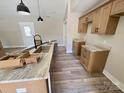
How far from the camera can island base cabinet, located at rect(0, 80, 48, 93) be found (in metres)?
0.89

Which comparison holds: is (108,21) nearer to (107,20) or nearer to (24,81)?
(107,20)

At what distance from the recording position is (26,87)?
922 millimetres

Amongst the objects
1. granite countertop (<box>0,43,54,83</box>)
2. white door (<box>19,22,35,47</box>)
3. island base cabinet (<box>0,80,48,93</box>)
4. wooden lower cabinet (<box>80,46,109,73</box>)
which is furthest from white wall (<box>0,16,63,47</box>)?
island base cabinet (<box>0,80,48,93</box>)

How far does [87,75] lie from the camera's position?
237 cm

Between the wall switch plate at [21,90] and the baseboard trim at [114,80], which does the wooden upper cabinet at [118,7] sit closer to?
the baseboard trim at [114,80]

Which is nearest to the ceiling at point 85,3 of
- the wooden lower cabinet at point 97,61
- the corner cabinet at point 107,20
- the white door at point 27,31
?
the corner cabinet at point 107,20

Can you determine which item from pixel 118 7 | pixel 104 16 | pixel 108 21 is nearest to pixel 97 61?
pixel 108 21

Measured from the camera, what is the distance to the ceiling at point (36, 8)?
4093mm

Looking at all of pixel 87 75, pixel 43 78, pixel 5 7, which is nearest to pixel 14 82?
pixel 43 78

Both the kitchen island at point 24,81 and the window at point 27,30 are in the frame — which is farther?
the window at point 27,30

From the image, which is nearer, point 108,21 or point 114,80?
point 108,21

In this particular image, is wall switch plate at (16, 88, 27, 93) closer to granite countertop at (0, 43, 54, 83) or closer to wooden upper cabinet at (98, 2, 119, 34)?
granite countertop at (0, 43, 54, 83)

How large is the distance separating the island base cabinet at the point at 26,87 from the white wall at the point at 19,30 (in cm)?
547

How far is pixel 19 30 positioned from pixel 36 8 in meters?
2.45
